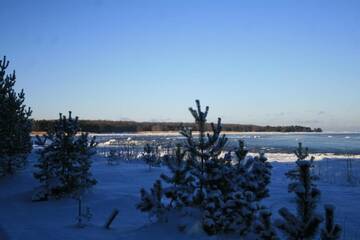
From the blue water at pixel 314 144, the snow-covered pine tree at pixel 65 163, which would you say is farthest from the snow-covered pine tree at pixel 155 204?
the blue water at pixel 314 144

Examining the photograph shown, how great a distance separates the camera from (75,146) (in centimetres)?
1842

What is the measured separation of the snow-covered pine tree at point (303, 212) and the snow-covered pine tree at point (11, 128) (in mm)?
19186

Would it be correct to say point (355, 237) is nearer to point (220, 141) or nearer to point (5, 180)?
point (220, 141)

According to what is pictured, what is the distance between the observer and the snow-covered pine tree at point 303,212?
216 inches

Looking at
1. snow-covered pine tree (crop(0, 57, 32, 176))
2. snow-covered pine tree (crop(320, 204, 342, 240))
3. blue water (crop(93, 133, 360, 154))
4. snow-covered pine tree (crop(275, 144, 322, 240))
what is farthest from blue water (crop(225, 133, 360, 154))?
snow-covered pine tree (crop(320, 204, 342, 240))

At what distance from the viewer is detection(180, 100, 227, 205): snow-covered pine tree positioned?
1137 centimetres

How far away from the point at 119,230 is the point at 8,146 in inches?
509

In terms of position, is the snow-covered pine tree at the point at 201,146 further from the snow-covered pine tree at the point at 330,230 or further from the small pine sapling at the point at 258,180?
the snow-covered pine tree at the point at 330,230

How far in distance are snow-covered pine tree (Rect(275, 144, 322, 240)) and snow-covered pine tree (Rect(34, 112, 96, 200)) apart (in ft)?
45.2

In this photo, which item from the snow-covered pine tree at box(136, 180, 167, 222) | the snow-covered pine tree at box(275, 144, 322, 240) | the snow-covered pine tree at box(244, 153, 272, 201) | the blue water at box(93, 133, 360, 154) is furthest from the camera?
the blue water at box(93, 133, 360, 154)

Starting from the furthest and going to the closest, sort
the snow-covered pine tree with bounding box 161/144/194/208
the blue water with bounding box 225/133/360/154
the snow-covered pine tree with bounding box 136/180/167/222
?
the blue water with bounding box 225/133/360/154 → the snow-covered pine tree with bounding box 136/180/167/222 → the snow-covered pine tree with bounding box 161/144/194/208

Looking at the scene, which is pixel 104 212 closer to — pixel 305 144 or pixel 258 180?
pixel 258 180

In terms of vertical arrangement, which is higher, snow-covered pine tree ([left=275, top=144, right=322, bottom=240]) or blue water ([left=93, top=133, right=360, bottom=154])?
snow-covered pine tree ([left=275, top=144, right=322, bottom=240])

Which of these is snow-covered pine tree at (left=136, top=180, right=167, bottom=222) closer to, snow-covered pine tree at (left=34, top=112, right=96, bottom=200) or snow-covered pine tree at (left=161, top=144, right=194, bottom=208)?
snow-covered pine tree at (left=161, top=144, right=194, bottom=208)
